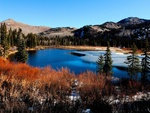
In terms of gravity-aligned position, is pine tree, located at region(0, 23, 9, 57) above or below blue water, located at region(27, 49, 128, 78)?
above

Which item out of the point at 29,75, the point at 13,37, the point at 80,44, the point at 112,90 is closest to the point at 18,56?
the point at 29,75

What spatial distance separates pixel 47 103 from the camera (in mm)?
8242

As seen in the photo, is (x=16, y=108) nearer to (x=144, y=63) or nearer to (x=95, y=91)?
(x=95, y=91)

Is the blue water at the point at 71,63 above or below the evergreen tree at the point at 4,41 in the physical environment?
below

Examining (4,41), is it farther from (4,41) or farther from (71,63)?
(71,63)

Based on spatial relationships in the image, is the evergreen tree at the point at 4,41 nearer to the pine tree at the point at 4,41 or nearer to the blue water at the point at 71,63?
the pine tree at the point at 4,41

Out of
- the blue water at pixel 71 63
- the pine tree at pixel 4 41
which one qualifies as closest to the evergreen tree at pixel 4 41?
the pine tree at pixel 4 41

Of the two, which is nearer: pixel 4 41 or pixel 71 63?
pixel 71 63

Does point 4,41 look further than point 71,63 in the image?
Yes

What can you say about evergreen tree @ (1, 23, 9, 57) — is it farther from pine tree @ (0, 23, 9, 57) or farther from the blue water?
the blue water

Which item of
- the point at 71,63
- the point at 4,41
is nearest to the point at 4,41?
the point at 4,41

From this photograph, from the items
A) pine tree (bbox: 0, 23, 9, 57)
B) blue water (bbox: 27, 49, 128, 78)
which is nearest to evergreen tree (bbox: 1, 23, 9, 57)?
pine tree (bbox: 0, 23, 9, 57)

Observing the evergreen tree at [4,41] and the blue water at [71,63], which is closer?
the blue water at [71,63]

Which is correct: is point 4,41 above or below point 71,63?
above
